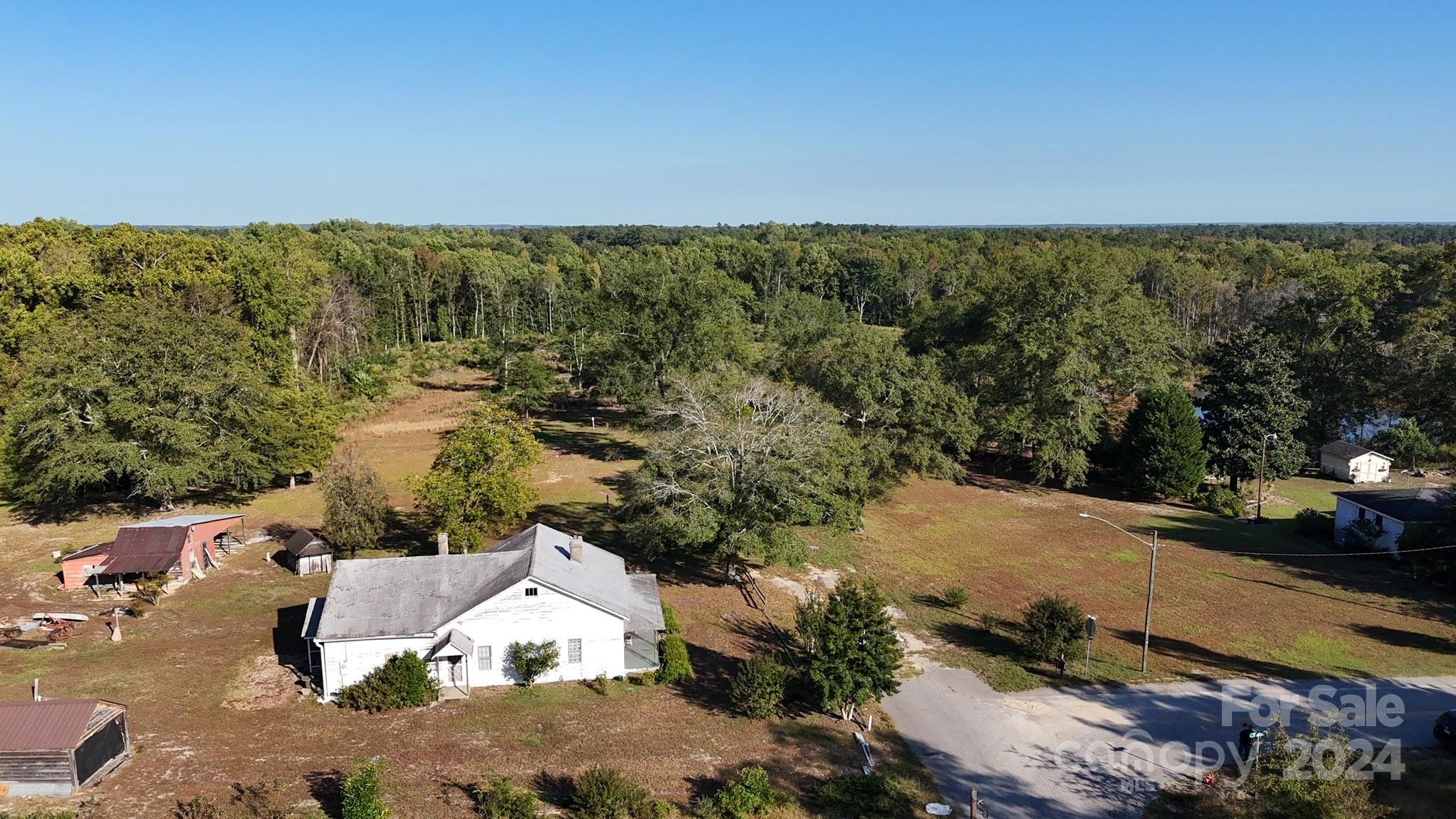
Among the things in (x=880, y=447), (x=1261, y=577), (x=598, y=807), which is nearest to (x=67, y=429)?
(x=598, y=807)

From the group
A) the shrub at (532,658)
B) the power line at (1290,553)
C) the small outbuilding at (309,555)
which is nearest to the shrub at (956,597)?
the power line at (1290,553)

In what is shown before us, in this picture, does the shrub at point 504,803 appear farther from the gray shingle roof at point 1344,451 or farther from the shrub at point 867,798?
the gray shingle roof at point 1344,451

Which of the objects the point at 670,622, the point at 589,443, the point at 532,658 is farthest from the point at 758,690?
the point at 589,443

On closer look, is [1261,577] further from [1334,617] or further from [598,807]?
[598,807]

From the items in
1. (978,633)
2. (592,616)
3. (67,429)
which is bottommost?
(978,633)

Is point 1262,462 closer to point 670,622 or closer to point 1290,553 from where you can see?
point 1290,553

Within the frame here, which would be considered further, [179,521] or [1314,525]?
[1314,525]

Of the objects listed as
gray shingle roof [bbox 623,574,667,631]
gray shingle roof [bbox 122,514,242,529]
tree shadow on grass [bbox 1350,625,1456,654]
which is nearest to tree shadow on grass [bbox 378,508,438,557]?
gray shingle roof [bbox 122,514,242,529]
